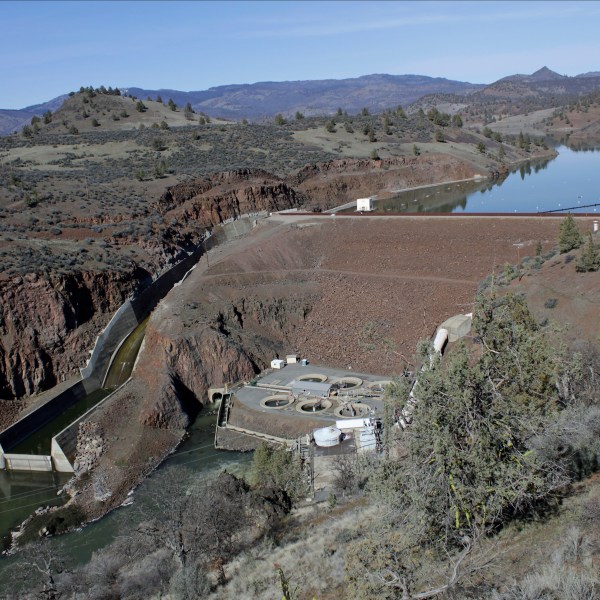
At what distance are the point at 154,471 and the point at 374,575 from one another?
20.2 metres

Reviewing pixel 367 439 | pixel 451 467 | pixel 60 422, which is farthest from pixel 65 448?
pixel 451 467

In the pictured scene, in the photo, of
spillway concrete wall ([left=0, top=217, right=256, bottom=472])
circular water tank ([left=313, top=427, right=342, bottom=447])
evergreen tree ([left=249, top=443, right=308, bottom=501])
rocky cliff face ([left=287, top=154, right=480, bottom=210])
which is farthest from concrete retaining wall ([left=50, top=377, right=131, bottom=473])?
rocky cliff face ([left=287, top=154, right=480, bottom=210])

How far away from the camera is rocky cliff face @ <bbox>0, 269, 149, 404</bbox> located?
3547cm

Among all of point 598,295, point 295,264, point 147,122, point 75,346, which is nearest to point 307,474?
point 598,295

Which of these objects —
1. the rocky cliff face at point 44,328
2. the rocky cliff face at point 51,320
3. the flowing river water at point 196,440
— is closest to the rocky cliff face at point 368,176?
the flowing river water at point 196,440

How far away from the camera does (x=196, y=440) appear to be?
3192 cm

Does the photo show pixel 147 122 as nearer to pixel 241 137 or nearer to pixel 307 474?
→ pixel 241 137

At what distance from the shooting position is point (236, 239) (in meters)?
53.8

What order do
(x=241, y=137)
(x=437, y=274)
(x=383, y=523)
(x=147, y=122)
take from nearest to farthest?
(x=383, y=523)
(x=437, y=274)
(x=241, y=137)
(x=147, y=122)

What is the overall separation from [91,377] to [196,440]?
835cm

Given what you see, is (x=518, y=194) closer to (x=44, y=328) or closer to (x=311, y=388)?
(x=311, y=388)

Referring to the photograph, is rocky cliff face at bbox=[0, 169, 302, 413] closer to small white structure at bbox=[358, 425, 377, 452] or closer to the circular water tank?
the circular water tank

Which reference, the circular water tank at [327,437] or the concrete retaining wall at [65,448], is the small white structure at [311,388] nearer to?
the circular water tank at [327,437]

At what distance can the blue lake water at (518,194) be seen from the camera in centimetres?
6381
